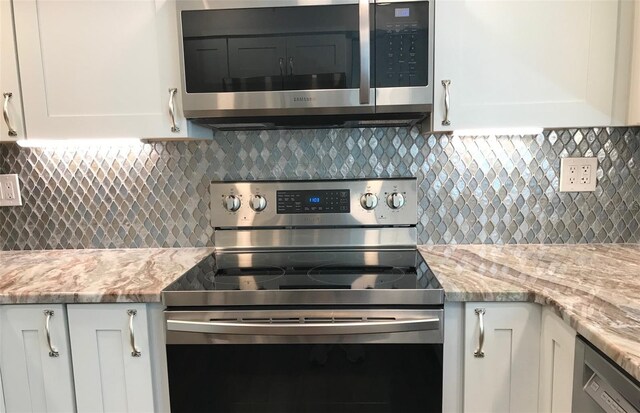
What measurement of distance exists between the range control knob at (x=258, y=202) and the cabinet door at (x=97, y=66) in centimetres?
39

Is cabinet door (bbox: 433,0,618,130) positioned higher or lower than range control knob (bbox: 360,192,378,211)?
higher

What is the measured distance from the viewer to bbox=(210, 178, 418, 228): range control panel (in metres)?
1.65

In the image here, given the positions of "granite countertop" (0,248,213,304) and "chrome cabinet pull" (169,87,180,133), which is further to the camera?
"chrome cabinet pull" (169,87,180,133)

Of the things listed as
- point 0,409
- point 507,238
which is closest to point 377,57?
point 507,238

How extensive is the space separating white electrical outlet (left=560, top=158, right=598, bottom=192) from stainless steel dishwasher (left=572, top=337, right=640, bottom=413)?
88 cm

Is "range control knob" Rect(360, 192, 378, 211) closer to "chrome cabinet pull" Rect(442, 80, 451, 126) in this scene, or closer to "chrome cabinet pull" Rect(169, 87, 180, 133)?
"chrome cabinet pull" Rect(442, 80, 451, 126)

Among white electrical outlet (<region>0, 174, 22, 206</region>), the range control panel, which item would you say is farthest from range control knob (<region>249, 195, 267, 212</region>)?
white electrical outlet (<region>0, 174, 22, 206</region>)

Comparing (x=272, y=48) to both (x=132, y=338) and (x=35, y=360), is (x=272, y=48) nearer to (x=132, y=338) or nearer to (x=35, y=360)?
(x=132, y=338)

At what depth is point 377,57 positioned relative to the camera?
1.32 m

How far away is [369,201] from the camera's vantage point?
163 cm

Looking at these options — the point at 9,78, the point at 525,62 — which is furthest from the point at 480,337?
the point at 9,78

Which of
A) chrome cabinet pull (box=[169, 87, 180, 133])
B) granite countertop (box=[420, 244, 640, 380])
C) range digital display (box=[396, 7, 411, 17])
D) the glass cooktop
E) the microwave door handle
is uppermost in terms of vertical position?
range digital display (box=[396, 7, 411, 17])

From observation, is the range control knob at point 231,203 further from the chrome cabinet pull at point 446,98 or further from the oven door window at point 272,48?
the chrome cabinet pull at point 446,98

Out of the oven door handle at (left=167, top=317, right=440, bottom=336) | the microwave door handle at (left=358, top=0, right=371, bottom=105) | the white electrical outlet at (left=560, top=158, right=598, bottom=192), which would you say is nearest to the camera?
the oven door handle at (left=167, top=317, right=440, bottom=336)
